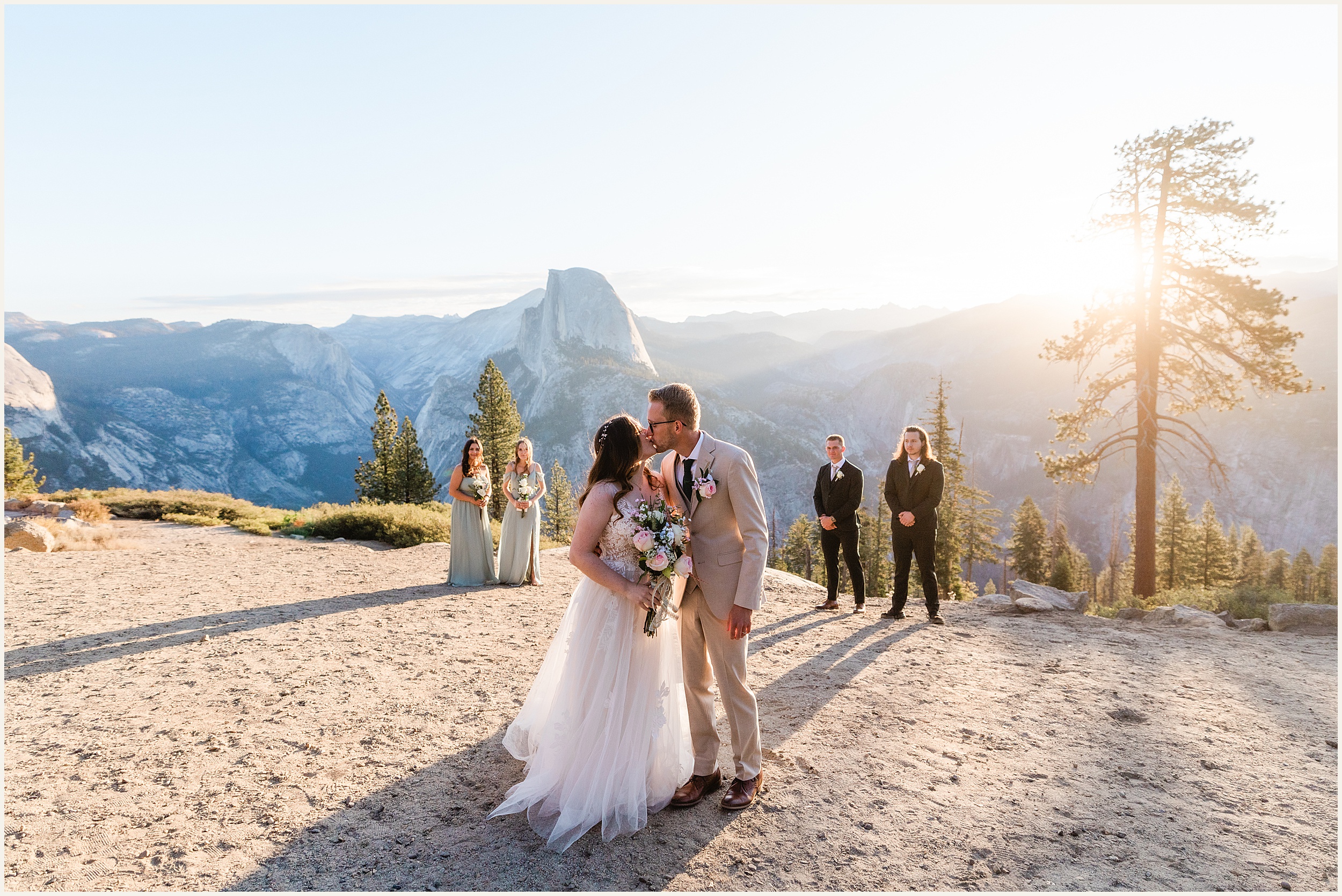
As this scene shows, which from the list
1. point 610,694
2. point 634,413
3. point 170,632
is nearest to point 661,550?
point 610,694

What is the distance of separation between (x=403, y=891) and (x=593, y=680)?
143cm

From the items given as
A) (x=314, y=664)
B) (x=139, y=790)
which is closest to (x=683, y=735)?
(x=139, y=790)

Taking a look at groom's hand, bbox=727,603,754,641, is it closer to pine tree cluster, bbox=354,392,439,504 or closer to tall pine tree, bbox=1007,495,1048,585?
pine tree cluster, bbox=354,392,439,504

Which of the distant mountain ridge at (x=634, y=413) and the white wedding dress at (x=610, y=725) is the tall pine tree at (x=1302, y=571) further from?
the white wedding dress at (x=610, y=725)

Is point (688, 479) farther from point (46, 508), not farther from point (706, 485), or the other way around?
point (46, 508)

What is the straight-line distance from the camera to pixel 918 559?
363 inches

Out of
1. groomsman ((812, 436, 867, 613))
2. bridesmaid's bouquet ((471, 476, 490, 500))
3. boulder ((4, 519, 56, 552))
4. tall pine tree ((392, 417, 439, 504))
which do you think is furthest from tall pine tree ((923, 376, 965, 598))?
boulder ((4, 519, 56, 552))

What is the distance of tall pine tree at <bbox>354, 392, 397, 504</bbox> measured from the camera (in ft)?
115

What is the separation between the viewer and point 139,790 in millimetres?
4410

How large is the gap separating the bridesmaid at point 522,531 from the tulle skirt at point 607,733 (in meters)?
6.89

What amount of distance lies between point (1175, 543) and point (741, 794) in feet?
145

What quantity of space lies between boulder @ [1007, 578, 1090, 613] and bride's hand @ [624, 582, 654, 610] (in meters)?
8.24

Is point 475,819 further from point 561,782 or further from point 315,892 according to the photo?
point 315,892

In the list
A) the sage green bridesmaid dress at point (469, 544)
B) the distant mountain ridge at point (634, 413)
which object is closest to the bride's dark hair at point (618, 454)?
the sage green bridesmaid dress at point (469, 544)
